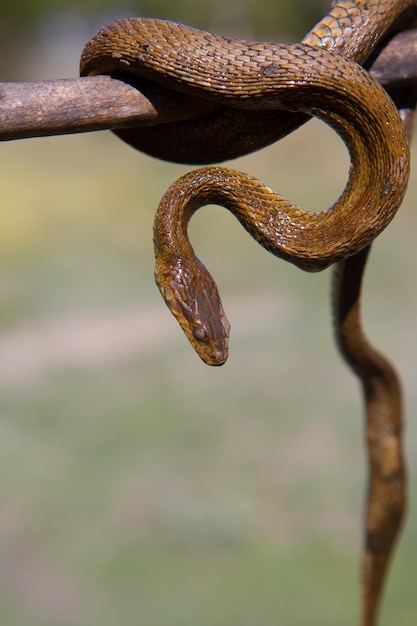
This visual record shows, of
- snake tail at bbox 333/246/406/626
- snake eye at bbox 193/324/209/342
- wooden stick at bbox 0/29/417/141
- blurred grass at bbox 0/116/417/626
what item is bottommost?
blurred grass at bbox 0/116/417/626

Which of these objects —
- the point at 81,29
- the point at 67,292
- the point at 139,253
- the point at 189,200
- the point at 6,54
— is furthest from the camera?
the point at 81,29

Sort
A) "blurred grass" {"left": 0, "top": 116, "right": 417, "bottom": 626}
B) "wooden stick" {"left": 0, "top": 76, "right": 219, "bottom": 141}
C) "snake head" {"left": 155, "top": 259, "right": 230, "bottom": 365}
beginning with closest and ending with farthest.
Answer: "wooden stick" {"left": 0, "top": 76, "right": 219, "bottom": 141} → "snake head" {"left": 155, "top": 259, "right": 230, "bottom": 365} → "blurred grass" {"left": 0, "top": 116, "right": 417, "bottom": 626}

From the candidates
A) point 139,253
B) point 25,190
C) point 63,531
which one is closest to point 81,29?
point 25,190

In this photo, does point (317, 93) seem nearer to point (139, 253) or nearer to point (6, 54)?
point (139, 253)

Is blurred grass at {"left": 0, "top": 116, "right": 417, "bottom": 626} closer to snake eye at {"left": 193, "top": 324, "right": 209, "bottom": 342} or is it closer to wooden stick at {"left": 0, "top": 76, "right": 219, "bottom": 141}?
snake eye at {"left": 193, "top": 324, "right": 209, "bottom": 342}

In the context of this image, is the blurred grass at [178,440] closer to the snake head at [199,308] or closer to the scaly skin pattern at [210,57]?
the snake head at [199,308]

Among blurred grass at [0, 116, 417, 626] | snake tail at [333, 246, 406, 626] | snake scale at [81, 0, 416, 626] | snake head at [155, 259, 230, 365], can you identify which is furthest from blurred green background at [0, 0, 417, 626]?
snake scale at [81, 0, 416, 626]

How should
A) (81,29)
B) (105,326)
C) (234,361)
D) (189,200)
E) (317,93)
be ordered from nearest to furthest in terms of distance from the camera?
(317,93) < (189,200) < (234,361) < (105,326) < (81,29)
